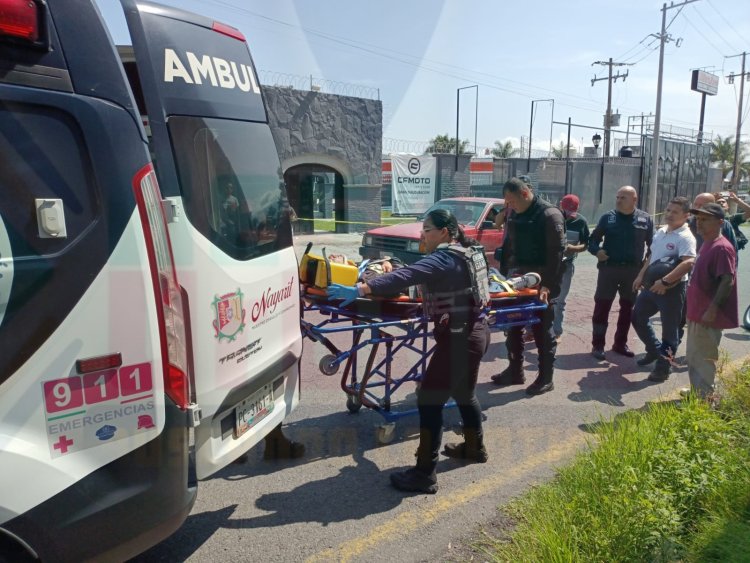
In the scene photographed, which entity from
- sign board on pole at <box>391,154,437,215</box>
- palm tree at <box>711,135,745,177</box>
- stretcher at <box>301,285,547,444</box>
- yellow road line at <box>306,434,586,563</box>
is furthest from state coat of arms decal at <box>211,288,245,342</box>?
palm tree at <box>711,135,745,177</box>

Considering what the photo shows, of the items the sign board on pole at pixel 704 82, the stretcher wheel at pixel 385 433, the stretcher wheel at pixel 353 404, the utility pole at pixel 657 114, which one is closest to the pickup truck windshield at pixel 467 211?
the stretcher wheel at pixel 353 404

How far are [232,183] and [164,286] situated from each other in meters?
1.15

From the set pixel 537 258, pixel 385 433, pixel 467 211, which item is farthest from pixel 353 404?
pixel 467 211

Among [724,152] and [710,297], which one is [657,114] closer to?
[710,297]

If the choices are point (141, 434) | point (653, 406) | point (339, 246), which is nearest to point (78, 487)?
point (141, 434)

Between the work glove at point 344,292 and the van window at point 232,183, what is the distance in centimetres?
40

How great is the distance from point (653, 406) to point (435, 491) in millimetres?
1769

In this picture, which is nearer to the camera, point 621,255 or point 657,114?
point 621,255

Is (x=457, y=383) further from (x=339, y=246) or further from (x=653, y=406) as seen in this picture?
(x=339, y=246)

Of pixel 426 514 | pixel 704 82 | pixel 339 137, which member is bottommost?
pixel 426 514

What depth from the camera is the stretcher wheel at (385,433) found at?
14.0 feet

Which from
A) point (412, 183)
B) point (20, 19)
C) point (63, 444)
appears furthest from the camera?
point (412, 183)

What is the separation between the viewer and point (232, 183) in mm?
3227

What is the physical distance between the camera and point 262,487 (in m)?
3.64
